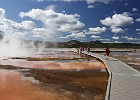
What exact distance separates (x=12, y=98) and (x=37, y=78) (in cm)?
367

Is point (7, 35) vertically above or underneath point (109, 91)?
above

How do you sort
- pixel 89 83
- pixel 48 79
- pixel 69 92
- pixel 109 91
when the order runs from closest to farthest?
pixel 109 91
pixel 69 92
pixel 89 83
pixel 48 79

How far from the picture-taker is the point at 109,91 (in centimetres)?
695

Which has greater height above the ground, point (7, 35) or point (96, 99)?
point (7, 35)

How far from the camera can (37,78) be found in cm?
1111

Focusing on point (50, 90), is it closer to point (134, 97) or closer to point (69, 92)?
point (69, 92)

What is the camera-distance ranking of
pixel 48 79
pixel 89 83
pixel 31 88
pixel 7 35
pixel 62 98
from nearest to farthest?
pixel 62 98 < pixel 31 88 < pixel 89 83 < pixel 48 79 < pixel 7 35

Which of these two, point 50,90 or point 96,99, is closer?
point 96,99

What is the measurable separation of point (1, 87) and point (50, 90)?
2275mm

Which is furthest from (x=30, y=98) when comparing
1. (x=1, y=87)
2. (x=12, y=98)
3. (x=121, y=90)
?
(x=121, y=90)

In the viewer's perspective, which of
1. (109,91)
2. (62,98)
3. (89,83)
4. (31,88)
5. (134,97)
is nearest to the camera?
(134,97)

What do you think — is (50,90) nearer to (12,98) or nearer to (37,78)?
(12,98)

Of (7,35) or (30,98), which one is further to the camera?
(7,35)

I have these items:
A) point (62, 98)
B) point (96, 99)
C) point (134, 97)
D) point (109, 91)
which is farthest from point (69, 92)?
point (134, 97)
